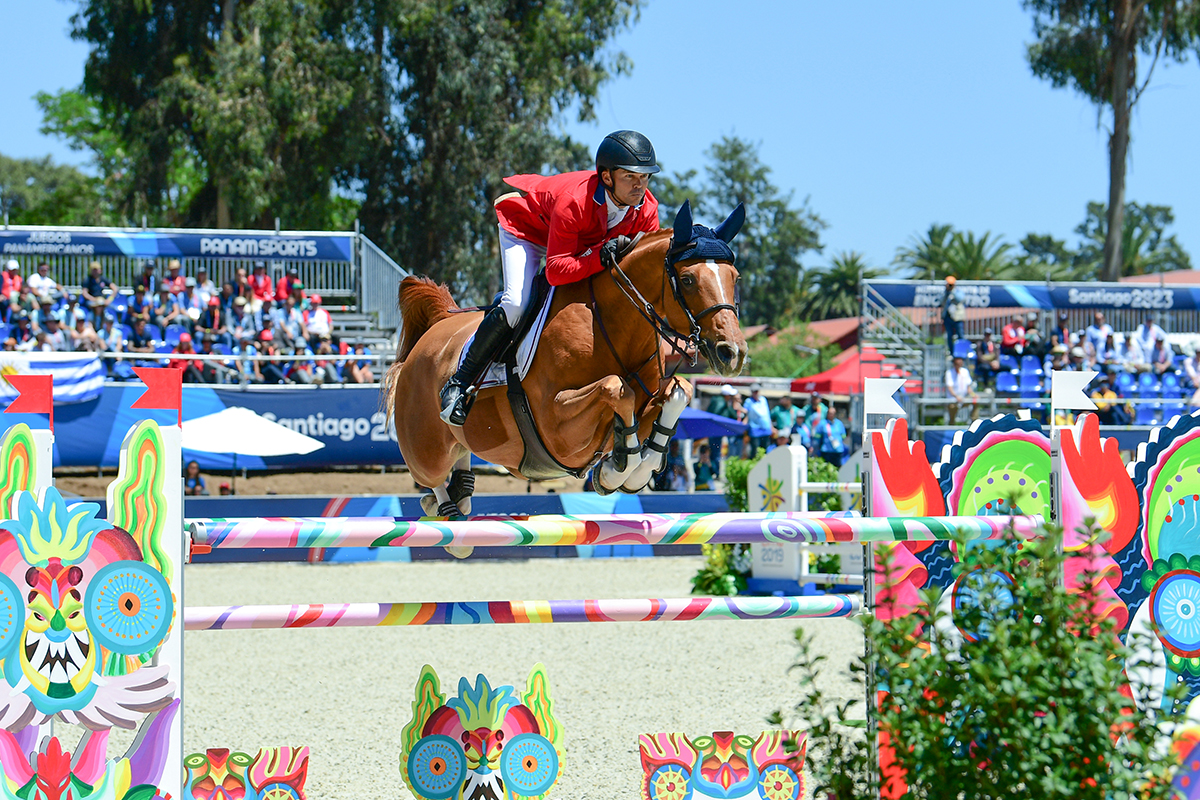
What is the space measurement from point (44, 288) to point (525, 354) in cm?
1173

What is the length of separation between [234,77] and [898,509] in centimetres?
1983

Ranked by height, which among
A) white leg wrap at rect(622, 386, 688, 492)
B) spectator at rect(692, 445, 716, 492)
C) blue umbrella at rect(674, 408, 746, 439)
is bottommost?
spectator at rect(692, 445, 716, 492)

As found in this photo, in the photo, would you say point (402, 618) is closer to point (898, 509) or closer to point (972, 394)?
point (898, 509)

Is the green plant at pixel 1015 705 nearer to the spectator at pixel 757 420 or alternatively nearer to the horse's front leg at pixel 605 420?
the horse's front leg at pixel 605 420

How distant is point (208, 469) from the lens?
1211 cm

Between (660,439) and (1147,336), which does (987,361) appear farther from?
(660,439)

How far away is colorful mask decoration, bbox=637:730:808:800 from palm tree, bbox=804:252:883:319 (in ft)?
155

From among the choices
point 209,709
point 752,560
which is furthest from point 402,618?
point 752,560

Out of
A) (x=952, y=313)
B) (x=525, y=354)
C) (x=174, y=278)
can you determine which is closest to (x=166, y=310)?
(x=174, y=278)

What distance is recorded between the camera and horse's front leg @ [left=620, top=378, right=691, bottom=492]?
3791 mm

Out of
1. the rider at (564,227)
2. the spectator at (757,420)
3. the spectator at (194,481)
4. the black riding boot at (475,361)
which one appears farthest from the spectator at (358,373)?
the black riding boot at (475,361)

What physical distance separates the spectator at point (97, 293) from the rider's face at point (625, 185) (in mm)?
11530

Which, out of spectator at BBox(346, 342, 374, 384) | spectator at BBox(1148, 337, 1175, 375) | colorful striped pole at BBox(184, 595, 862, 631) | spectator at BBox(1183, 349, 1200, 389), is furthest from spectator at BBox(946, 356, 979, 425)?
colorful striped pole at BBox(184, 595, 862, 631)

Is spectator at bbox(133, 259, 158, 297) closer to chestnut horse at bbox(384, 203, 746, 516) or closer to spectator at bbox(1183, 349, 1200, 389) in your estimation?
chestnut horse at bbox(384, 203, 746, 516)
